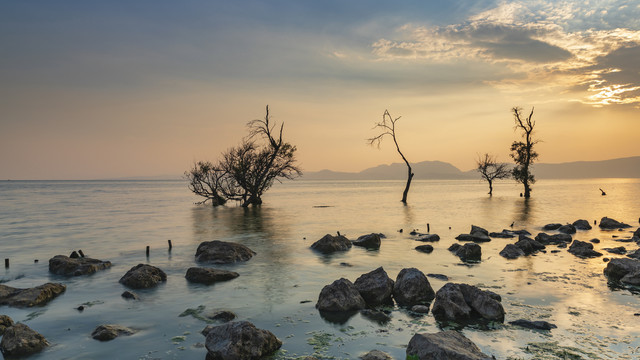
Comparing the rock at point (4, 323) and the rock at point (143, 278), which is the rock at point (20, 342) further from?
the rock at point (143, 278)

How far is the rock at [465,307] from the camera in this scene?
11.9 m

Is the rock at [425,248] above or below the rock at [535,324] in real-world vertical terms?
below

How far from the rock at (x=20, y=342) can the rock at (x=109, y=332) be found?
3.97 feet

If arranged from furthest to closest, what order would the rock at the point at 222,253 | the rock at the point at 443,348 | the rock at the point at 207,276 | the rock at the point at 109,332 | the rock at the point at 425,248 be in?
the rock at the point at 425,248 → the rock at the point at 222,253 → the rock at the point at 207,276 → the rock at the point at 109,332 → the rock at the point at 443,348

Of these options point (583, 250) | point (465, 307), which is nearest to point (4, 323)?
point (465, 307)

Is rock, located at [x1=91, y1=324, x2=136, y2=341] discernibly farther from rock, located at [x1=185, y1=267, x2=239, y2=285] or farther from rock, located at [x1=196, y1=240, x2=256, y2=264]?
rock, located at [x1=196, y1=240, x2=256, y2=264]

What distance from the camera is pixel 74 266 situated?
1966 cm

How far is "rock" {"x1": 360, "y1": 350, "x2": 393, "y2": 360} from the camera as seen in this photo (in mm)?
9242

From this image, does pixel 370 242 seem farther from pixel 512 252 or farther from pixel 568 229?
pixel 568 229

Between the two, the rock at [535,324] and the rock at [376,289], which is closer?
the rock at [535,324]

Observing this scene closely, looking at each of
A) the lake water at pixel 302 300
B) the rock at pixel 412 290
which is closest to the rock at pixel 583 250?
the lake water at pixel 302 300

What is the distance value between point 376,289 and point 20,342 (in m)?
10.4

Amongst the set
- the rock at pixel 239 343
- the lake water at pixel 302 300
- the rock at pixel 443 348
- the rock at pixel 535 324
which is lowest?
the lake water at pixel 302 300

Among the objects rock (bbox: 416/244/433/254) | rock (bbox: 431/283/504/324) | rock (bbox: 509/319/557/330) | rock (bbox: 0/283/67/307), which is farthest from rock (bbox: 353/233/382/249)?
rock (bbox: 0/283/67/307)
